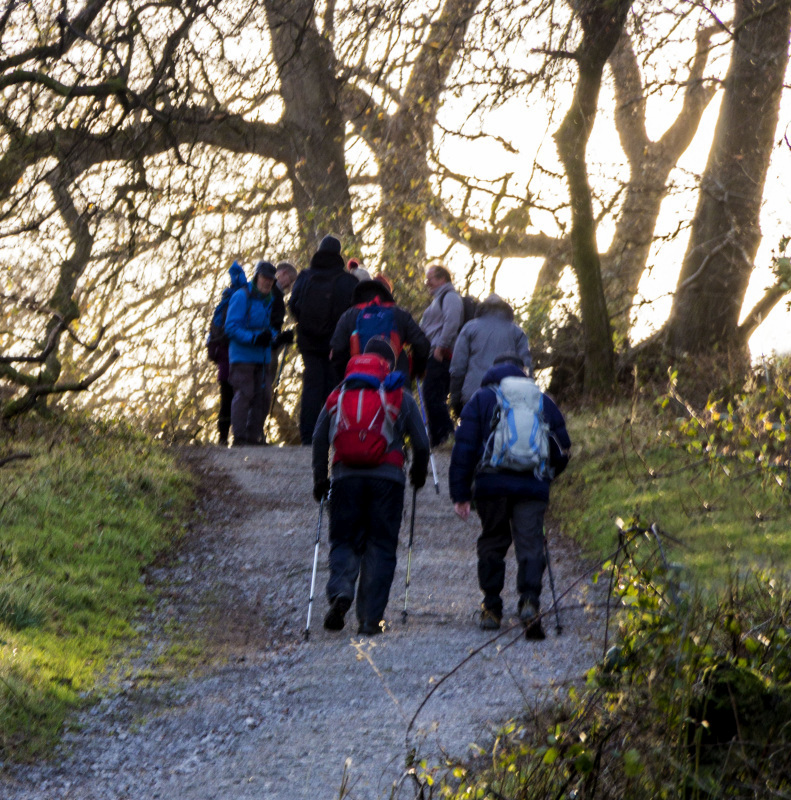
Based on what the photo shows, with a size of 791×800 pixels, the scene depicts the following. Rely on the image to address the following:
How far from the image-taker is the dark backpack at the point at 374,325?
11.1m

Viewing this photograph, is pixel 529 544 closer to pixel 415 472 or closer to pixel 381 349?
pixel 415 472

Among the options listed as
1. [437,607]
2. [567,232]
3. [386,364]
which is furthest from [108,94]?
[567,232]

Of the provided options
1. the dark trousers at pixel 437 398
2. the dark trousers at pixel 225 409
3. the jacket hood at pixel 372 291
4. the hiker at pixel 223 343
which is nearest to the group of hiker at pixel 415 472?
the jacket hood at pixel 372 291

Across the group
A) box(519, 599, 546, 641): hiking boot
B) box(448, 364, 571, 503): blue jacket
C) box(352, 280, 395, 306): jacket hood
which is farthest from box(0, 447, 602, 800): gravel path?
box(352, 280, 395, 306): jacket hood

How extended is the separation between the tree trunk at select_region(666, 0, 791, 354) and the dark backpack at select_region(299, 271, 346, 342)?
4820 millimetres

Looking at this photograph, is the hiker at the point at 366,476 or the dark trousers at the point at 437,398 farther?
the dark trousers at the point at 437,398

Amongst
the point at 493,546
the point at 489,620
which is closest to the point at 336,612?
the point at 489,620

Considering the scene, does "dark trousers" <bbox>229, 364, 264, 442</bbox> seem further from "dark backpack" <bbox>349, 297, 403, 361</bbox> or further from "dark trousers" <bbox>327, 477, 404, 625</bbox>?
"dark trousers" <bbox>327, 477, 404, 625</bbox>

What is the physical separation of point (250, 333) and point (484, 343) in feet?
12.4

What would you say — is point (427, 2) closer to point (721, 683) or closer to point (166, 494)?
point (166, 494)

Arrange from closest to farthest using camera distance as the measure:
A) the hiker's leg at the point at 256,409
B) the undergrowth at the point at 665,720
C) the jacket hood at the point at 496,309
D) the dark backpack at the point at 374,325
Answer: the undergrowth at the point at 665,720
the dark backpack at the point at 374,325
the jacket hood at the point at 496,309
the hiker's leg at the point at 256,409

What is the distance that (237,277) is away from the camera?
14.3 metres

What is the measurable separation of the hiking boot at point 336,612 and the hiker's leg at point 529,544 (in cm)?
113

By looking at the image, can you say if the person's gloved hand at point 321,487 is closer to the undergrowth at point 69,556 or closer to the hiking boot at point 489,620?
the hiking boot at point 489,620
